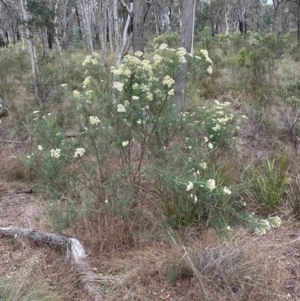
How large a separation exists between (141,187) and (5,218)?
1.78 m

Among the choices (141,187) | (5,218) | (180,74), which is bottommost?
(5,218)

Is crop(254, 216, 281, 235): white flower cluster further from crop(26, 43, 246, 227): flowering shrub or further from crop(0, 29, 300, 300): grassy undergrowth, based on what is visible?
crop(26, 43, 246, 227): flowering shrub

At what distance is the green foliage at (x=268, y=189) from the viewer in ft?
12.7

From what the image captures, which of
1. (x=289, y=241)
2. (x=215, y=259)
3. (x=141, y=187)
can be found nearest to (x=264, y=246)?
(x=289, y=241)

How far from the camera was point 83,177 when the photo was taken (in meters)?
3.52

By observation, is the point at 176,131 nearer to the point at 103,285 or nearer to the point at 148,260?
the point at 148,260

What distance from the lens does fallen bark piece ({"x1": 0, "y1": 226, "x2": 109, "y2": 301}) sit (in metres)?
2.82

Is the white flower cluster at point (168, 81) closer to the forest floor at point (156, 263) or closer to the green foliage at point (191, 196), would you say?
the green foliage at point (191, 196)

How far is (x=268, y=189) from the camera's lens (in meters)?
3.90

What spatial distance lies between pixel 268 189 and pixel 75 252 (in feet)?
6.40

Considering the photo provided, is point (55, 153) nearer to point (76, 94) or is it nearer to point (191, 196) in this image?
point (76, 94)

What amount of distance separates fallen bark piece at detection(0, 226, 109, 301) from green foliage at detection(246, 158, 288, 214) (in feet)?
5.67

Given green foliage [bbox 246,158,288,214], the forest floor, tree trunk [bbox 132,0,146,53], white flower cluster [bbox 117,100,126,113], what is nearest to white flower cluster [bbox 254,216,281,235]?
the forest floor

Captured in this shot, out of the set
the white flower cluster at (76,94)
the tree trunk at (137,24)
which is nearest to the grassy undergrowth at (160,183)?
the white flower cluster at (76,94)
